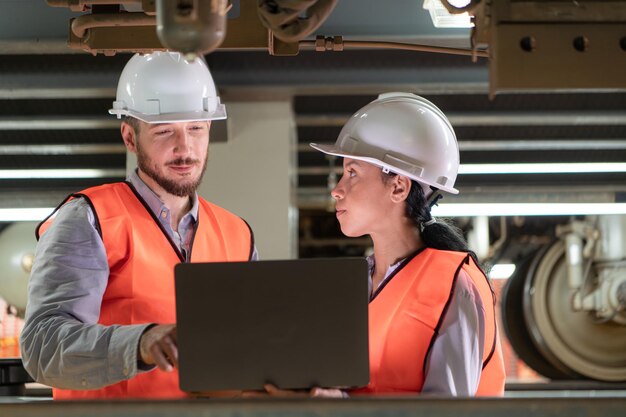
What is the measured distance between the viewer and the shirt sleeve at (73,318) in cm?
267

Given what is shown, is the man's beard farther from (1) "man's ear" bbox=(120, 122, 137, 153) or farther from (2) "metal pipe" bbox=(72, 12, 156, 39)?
(2) "metal pipe" bbox=(72, 12, 156, 39)

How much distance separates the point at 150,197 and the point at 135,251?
322 millimetres

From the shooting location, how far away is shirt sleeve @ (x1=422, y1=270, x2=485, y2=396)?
285 cm

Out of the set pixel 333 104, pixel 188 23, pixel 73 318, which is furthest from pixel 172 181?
pixel 333 104

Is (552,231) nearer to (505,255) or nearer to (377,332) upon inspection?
(505,255)

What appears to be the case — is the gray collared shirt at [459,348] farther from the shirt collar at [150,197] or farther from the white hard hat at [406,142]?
the shirt collar at [150,197]

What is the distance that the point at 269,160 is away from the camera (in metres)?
5.71

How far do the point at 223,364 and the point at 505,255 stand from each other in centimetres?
779

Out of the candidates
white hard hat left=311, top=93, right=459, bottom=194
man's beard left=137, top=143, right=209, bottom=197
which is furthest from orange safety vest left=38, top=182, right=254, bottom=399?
white hard hat left=311, top=93, right=459, bottom=194

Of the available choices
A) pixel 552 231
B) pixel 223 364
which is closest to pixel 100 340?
pixel 223 364

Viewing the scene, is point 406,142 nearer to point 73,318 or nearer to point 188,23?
point 73,318

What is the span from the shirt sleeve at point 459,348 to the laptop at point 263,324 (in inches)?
30.3

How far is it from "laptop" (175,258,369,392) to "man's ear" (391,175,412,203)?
1301mm

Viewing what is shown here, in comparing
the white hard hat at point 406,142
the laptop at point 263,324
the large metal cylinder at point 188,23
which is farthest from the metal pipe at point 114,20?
the white hard hat at point 406,142
